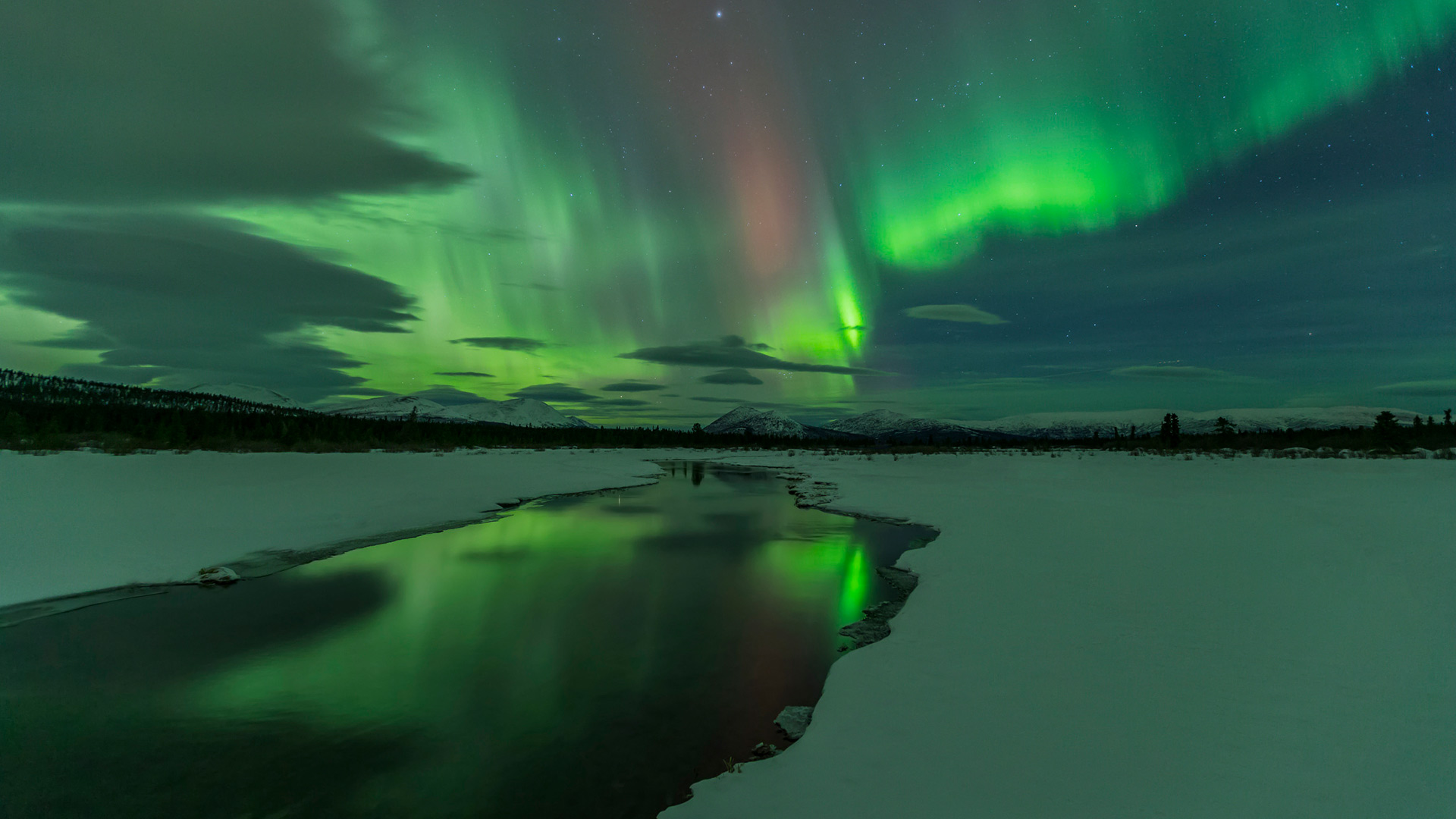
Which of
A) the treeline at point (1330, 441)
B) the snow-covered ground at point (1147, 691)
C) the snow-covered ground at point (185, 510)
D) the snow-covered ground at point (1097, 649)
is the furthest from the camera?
the treeline at point (1330, 441)

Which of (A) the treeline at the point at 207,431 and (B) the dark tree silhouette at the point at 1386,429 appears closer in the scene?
(A) the treeline at the point at 207,431

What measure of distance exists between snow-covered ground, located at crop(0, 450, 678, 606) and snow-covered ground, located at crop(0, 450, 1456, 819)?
109mm

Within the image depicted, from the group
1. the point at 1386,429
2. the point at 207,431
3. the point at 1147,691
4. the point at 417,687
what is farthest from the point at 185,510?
the point at 1386,429

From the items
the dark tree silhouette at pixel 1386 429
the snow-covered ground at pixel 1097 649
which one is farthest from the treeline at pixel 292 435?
the snow-covered ground at pixel 1097 649

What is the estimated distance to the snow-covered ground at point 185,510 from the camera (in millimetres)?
13328

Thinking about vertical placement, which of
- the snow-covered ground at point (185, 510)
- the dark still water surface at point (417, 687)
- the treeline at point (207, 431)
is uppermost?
the treeline at point (207, 431)

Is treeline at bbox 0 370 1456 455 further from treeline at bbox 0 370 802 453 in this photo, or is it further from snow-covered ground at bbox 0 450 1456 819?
snow-covered ground at bbox 0 450 1456 819

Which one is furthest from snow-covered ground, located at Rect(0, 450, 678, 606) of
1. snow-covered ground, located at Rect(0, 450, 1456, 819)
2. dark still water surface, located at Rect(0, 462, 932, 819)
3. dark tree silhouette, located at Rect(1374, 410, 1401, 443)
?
dark tree silhouette, located at Rect(1374, 410, 1401, 443)

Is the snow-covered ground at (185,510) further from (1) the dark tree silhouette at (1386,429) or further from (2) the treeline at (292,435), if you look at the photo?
(1) the dark tree silhouette at (1386,429)

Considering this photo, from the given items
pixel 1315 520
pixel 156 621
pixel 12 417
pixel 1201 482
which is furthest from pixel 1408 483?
pixel 12 417

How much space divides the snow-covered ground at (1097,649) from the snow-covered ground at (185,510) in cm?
11

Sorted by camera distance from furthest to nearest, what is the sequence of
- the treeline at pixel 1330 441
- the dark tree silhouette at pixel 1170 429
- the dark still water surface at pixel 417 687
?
the dark tree silhouette at pixel 1170 429
the treeline at pixel 1330 441
the dark still water surface at pixel 417 687

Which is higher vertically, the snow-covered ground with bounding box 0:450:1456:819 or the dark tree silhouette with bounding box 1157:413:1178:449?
the dark tree silhouette with bounding box 1157:413:1178:449

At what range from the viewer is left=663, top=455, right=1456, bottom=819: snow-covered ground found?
4.84 meters
